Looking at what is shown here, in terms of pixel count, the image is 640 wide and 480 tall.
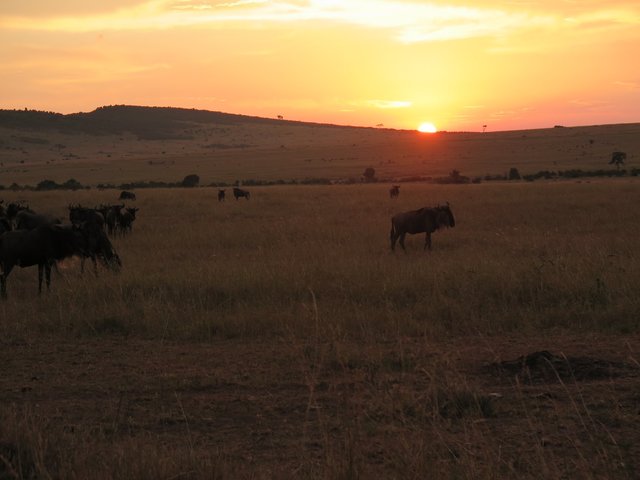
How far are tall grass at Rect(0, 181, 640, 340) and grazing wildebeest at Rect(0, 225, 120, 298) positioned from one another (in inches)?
16.4

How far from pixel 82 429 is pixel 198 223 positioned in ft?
63.3

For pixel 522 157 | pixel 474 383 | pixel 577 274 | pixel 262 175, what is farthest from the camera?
pixel 522 157

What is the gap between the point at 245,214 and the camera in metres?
27.3

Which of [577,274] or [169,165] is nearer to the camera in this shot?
[577,274]

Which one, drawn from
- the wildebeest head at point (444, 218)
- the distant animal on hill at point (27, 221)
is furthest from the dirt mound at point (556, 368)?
the distant animal on hill at point (27, 221)

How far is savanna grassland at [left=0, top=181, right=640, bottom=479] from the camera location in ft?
13.7

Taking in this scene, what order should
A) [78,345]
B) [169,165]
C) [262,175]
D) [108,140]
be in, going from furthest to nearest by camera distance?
[108,140], [169,165], [262,175], [78,345]

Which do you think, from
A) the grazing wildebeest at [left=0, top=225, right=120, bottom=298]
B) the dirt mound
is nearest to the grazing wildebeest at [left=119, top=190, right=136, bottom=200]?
the grazing wildebeest at [left=0, top=225, right=120, bottom=298]

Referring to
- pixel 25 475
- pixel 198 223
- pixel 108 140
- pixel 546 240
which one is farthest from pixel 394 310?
pixel 108 140

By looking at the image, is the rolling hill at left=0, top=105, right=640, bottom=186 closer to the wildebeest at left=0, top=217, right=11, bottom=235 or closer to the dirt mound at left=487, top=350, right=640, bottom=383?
the wildebeest at left=0, top=217, right=11, bottom=235

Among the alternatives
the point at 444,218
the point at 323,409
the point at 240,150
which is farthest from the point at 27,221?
the point at 240,150

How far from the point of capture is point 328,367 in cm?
645

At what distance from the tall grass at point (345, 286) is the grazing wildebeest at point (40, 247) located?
0.42 m

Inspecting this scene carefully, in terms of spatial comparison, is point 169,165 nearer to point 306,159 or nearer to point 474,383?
point 306,159
